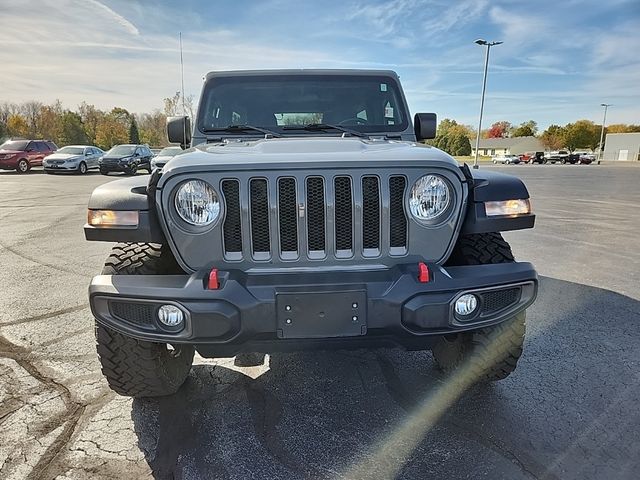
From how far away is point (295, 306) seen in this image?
2033 millimetres

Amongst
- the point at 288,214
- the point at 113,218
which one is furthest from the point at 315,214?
the point at 113,218

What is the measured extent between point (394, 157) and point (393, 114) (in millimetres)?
1645

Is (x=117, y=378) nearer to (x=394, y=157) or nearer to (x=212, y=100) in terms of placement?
(x=394, y=157)

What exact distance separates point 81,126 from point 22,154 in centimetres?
3966

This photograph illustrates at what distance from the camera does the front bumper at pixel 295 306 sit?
6.66 feet

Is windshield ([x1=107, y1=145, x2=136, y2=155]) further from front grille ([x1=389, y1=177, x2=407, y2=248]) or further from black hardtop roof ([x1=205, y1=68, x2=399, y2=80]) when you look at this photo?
front grille ([x1=389, y1=177, x2=407, y2=248])

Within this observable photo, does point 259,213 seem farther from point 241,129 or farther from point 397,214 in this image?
point 241,129

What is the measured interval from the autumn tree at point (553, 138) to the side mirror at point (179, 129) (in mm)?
95754

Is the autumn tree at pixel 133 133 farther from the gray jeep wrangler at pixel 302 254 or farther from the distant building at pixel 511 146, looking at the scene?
the gray jeep wrangler at pixel 302 254

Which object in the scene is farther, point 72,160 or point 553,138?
point 553,138

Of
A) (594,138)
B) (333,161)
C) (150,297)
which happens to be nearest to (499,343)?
(333,161)

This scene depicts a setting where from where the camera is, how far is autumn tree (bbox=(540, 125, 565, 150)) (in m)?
86.6

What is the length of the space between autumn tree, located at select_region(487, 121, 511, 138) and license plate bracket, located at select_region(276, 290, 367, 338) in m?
138

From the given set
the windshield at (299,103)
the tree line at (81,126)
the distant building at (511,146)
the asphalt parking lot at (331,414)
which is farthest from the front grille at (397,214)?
the distant building at (511,146)
